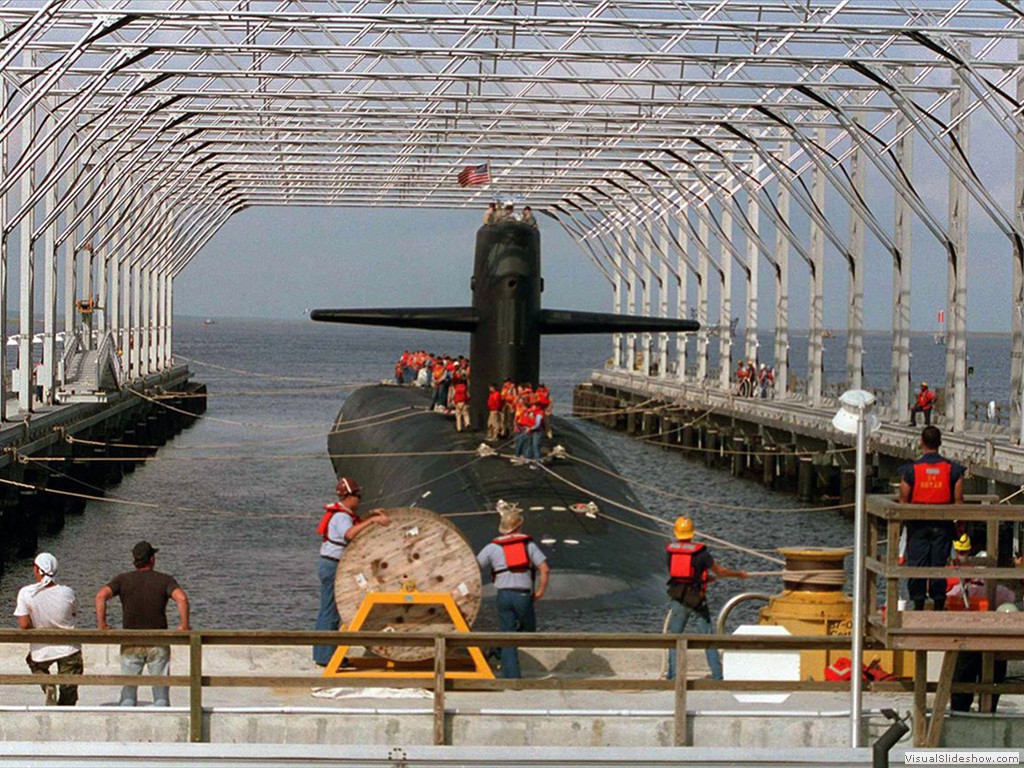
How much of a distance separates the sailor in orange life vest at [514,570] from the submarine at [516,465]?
5904mm

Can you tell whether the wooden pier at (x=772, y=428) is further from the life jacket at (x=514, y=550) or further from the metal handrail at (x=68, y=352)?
the life jacket at (x=514, y=550)

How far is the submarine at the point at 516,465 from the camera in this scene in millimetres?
21188

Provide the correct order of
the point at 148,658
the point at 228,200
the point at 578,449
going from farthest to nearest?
the point at 228,200 → the point at 578,449 → the point at 148,658

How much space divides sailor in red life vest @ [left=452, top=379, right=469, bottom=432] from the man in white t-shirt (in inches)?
818

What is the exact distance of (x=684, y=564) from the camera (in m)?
13.8

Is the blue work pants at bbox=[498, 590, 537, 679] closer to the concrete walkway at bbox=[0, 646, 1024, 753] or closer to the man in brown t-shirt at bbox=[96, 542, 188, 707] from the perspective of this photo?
the concrete walkway at bbox=[0, 646, 1024, 753]

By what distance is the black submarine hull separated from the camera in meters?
20.4

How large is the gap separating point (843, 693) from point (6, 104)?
89.5 feet

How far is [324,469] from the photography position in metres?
51.0

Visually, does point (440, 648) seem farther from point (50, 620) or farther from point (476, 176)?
point (476, 176)

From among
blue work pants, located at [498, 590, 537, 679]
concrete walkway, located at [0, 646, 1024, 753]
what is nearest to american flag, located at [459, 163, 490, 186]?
blue work pants, located at [498, 590, 537, 679]

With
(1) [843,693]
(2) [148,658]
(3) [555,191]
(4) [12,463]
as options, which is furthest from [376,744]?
(3) [555,191]

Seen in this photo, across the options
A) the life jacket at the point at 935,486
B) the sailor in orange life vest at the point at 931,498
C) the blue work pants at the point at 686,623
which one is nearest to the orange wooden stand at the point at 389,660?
the blue work pants at the point at 686,623

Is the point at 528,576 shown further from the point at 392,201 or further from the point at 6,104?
the point at 392,201
